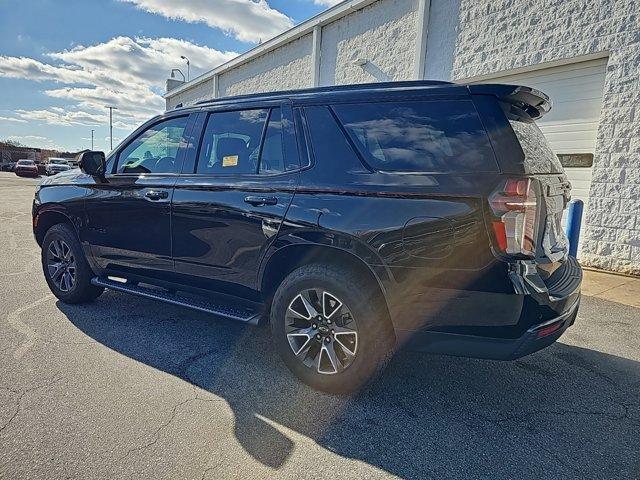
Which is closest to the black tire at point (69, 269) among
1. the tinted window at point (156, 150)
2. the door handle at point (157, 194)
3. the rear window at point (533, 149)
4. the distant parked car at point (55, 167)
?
the tinted window at point (156, 150)

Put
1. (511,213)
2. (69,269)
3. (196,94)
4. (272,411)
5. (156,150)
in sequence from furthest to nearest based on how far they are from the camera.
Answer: (196,94)
(69,269)
(156,150)
(272,411)
(511,213)

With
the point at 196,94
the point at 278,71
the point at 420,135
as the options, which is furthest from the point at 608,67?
the point at 196,94

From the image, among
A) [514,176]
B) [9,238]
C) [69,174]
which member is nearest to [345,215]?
[514,176]

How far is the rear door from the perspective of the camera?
10.0ft

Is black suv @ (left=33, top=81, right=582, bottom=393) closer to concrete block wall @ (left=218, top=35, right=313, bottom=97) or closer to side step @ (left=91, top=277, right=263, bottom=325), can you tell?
side step @ (left=91, top=277, right=263, bottom=325)

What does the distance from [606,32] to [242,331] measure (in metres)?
6.57

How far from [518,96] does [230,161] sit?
6.88 ft

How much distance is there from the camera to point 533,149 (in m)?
2.59

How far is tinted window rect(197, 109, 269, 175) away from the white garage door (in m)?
5.62

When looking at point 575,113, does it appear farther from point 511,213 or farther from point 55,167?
point 55,167

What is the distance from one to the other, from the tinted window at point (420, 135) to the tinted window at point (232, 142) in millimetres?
775

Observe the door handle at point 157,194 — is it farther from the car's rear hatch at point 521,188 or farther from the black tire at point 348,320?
the car's rear hatch at point 521,188

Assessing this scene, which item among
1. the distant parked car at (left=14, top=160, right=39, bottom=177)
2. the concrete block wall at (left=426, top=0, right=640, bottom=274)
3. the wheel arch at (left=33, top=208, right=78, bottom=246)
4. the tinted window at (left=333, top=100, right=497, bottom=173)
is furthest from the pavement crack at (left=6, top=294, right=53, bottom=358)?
the distant parked car at (left=14, top=160, right=39, bottom=177)

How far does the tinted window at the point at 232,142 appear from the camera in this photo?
10.8 ft
